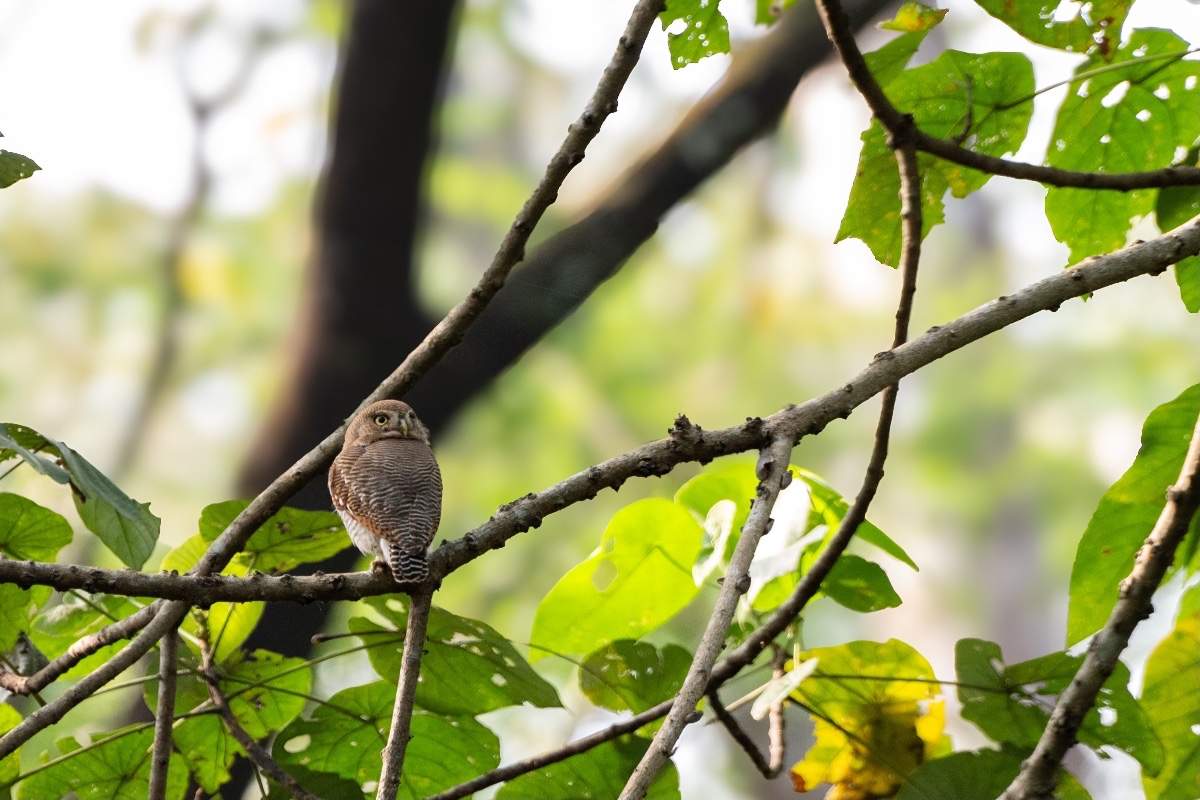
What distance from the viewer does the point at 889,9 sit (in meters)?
4.43

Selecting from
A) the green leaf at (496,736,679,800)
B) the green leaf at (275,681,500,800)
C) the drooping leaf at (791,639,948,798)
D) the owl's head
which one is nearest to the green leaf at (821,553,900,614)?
the drooping leaf at (791,639,948,798)

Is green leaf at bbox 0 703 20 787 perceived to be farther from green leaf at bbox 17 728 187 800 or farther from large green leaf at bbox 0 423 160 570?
large green leaf at bbox 0 423 160 570

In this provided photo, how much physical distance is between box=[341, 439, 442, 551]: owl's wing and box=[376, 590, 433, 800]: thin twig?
104 mm

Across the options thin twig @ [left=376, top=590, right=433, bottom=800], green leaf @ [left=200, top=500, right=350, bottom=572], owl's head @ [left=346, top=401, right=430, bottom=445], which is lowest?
thin twig @ [left=376, top=590, right=433, bottom=800]

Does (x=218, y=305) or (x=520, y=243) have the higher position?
(x=218, y=305)

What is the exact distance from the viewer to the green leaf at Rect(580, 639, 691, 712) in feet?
4.81

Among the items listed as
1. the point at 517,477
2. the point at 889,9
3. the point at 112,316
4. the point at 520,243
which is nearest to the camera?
the point at 520,243

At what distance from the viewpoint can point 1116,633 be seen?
1164 millimetres

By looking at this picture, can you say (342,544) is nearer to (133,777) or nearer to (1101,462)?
(133,777)

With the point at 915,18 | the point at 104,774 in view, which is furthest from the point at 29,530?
the point at 915,18

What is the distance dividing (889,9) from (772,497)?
151 inches

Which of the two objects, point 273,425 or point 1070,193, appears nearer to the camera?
point 1070,193

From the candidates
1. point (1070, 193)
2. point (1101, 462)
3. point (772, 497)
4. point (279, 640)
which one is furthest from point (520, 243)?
point (1101, 462)

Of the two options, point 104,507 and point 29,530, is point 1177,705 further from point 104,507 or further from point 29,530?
point 29,530
